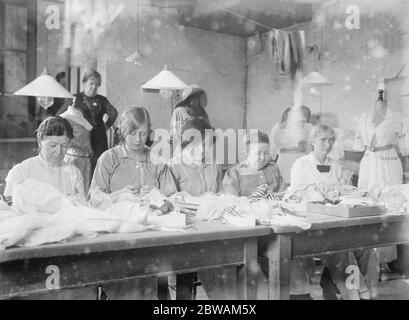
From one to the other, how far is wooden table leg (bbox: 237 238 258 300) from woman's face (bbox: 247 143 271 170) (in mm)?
1140

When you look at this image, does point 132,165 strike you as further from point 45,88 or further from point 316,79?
point 316,79

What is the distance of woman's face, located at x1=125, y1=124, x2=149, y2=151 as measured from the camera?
2.76m

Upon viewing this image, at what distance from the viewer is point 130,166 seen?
288 cm

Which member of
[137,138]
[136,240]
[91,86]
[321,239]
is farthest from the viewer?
[91,86]

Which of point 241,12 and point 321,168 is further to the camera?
point 241,12

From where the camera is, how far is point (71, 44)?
623 cm

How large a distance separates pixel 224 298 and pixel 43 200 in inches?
34.2

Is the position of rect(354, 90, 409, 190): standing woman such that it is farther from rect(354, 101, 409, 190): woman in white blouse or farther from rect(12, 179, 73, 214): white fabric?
rect(12, 179, 73, 214): white fabric

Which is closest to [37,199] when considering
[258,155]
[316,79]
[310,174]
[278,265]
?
[278,265]

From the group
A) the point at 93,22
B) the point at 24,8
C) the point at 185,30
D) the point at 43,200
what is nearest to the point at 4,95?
the point at 24,8

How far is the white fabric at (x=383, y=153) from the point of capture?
4.56m

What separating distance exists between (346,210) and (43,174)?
64.8 inches

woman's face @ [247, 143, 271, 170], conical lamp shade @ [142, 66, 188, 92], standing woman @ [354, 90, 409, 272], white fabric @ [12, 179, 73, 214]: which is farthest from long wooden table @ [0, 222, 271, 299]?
conical lamp shade @ [142, 66, 188, 92]
